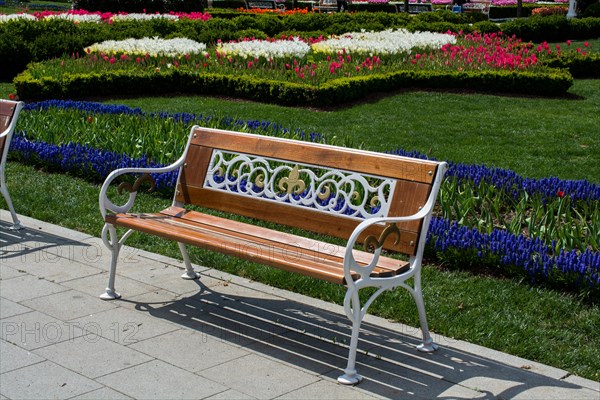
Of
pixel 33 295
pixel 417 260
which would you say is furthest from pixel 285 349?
pixel 33 295

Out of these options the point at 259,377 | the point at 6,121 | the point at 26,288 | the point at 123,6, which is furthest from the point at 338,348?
the point at 123,6

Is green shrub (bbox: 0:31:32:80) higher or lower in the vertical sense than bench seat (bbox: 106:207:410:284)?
higher

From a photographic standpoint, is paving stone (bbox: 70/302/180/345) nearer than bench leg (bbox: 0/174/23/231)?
Yes

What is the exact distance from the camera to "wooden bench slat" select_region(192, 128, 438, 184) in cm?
453

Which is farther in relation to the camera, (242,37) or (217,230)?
(242,37)

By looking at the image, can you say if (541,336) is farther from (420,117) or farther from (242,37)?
(242,37)

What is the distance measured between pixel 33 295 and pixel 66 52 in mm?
11043

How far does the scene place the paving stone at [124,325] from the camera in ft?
15.6

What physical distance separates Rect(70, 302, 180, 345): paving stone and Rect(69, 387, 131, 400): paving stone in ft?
1.98

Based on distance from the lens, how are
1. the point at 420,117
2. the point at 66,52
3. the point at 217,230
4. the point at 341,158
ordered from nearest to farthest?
the point at 341,158, the point at 217,230, the point at 420,117, the point at 66,52

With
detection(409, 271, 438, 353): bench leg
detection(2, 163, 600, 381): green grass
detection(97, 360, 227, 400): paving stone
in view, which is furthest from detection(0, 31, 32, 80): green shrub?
detection(409, 271, 438, 353): bench leg

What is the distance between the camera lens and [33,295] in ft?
17.6

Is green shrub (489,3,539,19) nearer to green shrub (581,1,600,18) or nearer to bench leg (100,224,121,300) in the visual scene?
green shrub (581,1,600,18)

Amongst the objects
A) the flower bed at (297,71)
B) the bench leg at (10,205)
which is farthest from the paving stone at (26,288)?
the flower bed at (297,71)
